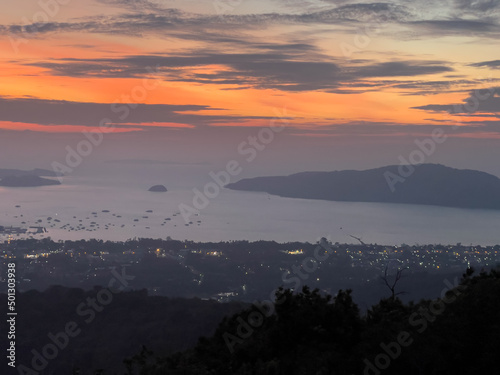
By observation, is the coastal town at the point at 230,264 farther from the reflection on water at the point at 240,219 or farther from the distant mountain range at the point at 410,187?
the distant mountain range at the point at 410,187

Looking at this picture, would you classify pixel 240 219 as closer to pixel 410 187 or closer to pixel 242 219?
pixel 242 219


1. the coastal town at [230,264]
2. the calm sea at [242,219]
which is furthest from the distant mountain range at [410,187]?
the coastal town at [230,264]

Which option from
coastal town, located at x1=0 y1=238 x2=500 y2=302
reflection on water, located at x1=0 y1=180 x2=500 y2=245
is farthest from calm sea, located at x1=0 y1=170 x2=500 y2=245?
coastal town, located at x1=0 y1=238 x2=500 y2=302

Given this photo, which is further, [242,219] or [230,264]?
[242,219]

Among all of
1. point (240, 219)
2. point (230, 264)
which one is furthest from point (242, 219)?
point (230, 264)

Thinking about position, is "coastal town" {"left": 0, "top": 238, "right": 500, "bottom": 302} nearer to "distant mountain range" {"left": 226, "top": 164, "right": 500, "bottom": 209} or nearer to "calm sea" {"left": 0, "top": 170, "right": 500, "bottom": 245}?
"calm sea" {"left": 0, "top": 170, "right": 500, "bottom": 245}

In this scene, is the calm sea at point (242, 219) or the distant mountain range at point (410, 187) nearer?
the calm sea at point (242, 219)

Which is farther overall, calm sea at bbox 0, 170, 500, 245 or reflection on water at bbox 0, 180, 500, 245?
reflection on water at bbox 0, 180, 500, 245

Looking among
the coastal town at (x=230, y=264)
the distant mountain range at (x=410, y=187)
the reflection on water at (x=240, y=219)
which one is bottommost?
the distant mountain range at (x=410, y=187)
